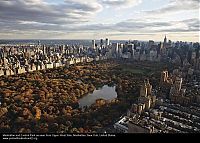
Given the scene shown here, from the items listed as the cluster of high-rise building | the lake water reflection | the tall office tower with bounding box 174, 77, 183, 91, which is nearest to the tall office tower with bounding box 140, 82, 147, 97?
the lake water reflection

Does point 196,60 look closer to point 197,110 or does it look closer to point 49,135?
point 197,110

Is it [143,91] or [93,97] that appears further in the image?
[143,91]

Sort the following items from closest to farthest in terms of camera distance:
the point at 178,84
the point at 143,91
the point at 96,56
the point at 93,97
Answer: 1. the point at 93,97
2. the point at 143,91
3. the point at 178,84
4. the point at 96,56

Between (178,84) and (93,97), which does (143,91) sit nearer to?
(93,97)

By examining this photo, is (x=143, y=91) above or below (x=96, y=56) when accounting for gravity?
below

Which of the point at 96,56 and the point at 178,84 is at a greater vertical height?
the point at 96,56

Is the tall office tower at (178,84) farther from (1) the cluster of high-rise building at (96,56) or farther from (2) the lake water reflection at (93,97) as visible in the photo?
(2) the lake water reflection at (93,97)

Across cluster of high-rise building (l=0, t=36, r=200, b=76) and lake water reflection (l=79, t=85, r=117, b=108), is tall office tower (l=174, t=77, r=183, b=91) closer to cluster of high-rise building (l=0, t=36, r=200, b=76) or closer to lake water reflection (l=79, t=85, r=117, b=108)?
cluster of high-rise building (l=0, t=36, r=200, b=76)

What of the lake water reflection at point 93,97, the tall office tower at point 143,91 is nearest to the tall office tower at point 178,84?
the tall office tower at point 143,91

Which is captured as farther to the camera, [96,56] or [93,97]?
[96,56]

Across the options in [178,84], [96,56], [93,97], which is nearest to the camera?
[93,97]

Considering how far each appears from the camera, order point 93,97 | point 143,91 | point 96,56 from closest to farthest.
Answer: point 93,97 → point 143,91 → point 96,56

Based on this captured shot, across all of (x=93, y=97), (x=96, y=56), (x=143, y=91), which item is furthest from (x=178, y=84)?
(x=96, y=56)

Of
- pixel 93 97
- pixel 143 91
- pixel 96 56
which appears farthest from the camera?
pixel 96 56
